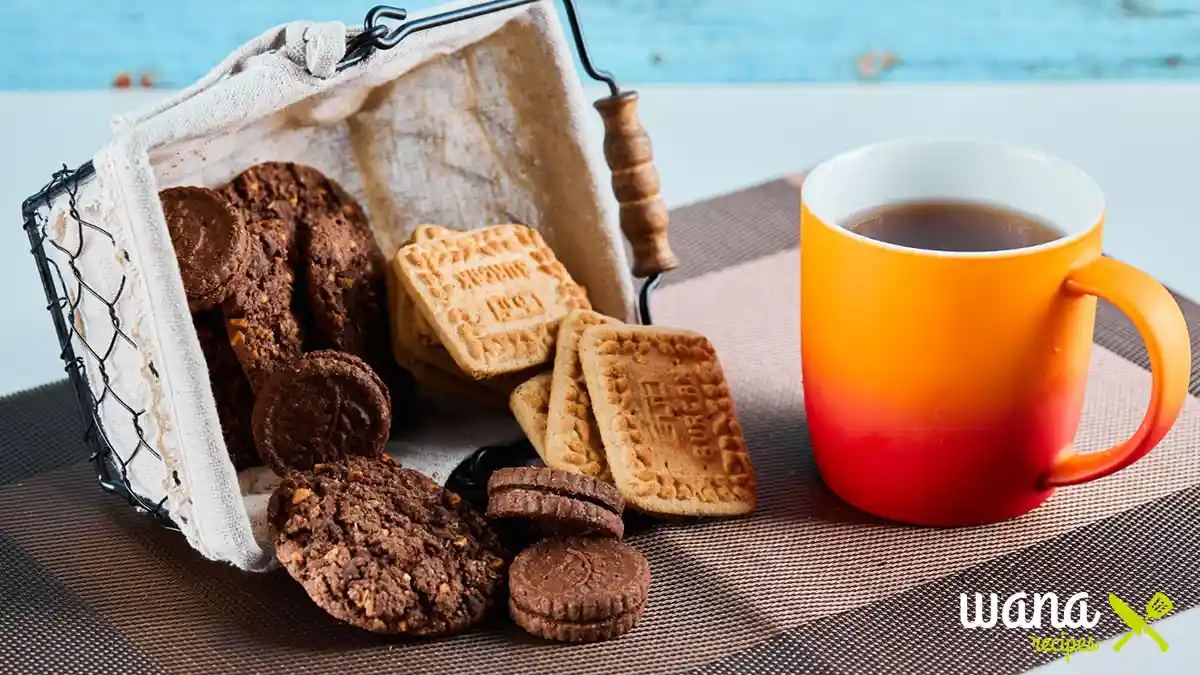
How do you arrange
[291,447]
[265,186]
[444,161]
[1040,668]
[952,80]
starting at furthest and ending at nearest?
[952,80] → [444,161] → [265,186] → [291,447] → [1040,668]

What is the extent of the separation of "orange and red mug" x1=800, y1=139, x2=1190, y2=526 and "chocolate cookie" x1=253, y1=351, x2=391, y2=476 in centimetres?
33

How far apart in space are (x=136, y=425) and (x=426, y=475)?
0.23 m

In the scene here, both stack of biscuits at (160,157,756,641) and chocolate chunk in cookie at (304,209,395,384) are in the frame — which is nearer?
stack of biscuits at (160,157,756,641)

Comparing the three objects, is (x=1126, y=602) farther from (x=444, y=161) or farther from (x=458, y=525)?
(x=444, y=161)

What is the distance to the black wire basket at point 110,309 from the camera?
101 cm

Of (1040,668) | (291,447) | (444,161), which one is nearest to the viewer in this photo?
(1040,668)

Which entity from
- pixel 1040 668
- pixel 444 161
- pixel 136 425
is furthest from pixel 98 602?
pixel 1040 668

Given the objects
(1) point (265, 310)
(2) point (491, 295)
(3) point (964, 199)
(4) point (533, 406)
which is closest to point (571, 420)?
(4) point (533, 406)

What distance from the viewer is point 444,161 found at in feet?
4.27

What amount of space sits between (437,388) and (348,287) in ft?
0.40

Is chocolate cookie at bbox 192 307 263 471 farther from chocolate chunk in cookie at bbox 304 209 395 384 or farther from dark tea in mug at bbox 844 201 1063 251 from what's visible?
dark tea in mug at bbox 844 201 1063 251

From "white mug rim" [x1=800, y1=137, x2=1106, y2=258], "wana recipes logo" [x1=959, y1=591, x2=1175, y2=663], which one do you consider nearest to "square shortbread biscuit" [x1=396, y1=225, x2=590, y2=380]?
"white mug rim" [x1=800, y1=137, x2=1106, y2=258]

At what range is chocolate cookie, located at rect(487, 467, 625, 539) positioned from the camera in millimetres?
993

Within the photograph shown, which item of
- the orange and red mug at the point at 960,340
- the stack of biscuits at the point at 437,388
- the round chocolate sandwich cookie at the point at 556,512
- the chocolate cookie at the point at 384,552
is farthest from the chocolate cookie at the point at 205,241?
the orange and red mug at the point at 960,340
